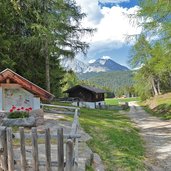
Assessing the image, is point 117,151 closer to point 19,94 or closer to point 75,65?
point 19,94

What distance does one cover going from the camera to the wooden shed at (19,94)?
47.7 feet

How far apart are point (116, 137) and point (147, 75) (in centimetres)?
4308

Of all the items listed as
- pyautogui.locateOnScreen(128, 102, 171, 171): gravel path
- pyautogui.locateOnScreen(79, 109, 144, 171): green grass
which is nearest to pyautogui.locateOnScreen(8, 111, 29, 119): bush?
pyautogui.locateOnScreen(79, 109, 144, 171): green grass

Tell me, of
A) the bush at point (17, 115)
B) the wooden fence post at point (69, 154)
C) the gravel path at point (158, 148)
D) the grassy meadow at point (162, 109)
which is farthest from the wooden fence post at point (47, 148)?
the grassy meadow at point (162, 109)

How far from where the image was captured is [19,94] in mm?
15016

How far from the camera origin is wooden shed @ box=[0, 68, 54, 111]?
1453 cm

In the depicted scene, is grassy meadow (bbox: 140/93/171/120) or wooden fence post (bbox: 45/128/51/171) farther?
grassy meadow (bbox: 140/93/171/120)

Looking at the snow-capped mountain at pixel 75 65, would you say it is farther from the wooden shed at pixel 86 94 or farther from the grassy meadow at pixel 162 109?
the wooden shed at pixel 86 94

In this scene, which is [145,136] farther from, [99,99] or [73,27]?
[99,99]

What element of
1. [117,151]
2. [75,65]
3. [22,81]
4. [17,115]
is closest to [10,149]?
[117,151]

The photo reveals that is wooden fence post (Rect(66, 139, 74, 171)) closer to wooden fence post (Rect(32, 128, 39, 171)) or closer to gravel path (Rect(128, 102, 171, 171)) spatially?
wooden fence post (Rect(32, 128, 39, 171))

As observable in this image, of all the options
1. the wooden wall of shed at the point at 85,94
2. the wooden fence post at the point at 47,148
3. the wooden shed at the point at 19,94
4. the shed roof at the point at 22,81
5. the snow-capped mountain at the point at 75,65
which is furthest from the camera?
the wooden wall of shed at the point at 85,94

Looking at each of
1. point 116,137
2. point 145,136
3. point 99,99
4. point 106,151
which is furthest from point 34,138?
point 99,99

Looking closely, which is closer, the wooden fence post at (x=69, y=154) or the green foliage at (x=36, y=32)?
the wooden fence post at (x=69, y=154)
